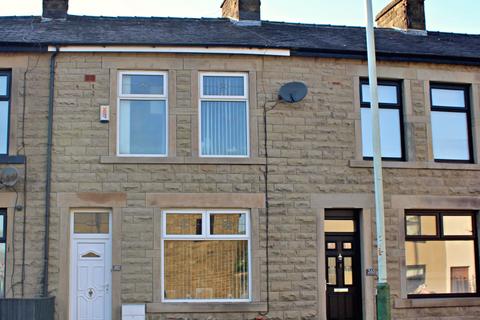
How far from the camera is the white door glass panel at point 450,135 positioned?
568 inches

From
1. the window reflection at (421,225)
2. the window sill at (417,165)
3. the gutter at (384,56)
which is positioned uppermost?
the gutter at (384,56)

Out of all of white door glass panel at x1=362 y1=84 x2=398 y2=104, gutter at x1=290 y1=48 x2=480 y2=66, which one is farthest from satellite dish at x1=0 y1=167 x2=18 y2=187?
white door glass panel at x1=362 y1=84 x2=398 y2=104

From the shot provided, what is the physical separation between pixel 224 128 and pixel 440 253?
515 cm

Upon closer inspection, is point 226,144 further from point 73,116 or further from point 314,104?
point 73,116

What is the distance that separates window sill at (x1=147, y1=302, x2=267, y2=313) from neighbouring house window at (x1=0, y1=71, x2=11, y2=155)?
413 centimetres

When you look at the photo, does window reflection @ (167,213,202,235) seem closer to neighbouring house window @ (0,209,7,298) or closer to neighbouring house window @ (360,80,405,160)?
neighbouring house window @ (0,209,7,298)

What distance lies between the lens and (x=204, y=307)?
1273cm

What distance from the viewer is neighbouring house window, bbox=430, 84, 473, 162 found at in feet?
47.4

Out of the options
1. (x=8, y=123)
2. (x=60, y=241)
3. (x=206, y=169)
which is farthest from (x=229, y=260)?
(x=8, y=123)

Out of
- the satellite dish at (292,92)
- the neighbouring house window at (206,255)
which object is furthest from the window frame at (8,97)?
the satellite dish at (292,92)

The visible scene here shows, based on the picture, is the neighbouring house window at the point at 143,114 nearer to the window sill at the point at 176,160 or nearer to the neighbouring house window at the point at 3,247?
the window sill at the point at 176,160

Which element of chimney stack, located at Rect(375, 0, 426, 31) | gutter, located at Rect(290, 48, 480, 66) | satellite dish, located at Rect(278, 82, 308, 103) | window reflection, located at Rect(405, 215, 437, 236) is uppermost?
chimney stack, located at Rect(375, 0, 426, 31)

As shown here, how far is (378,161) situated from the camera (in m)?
11.1

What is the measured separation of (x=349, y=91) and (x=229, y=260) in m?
4.22
